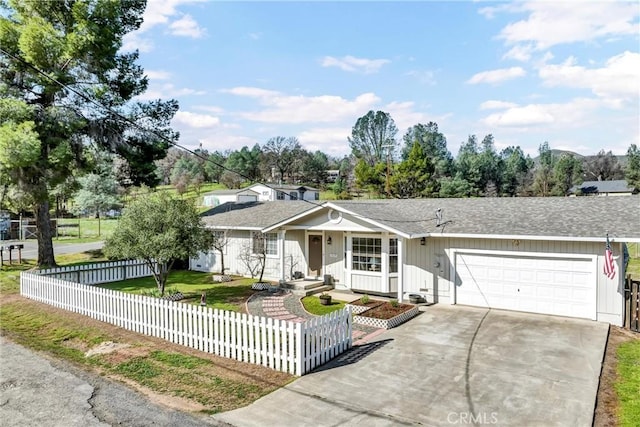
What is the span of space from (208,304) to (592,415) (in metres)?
11.9

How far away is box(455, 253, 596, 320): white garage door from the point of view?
13.0 metres

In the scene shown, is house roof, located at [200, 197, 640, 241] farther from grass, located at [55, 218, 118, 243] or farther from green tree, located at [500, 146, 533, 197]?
green tree, located at [500, 146, 533, 197]

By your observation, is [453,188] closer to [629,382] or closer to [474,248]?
[474,248]

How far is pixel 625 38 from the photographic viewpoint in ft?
45.1

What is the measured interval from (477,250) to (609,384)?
675 cm

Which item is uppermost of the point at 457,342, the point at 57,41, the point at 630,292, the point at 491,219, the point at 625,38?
the point at 57,41

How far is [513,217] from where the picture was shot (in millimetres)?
15156

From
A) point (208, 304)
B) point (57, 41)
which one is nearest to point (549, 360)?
point (208, 304)

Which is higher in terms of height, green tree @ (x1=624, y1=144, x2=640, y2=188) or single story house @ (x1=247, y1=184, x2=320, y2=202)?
green tree @ (x1=624, y1=144, x2=640, y2=188)

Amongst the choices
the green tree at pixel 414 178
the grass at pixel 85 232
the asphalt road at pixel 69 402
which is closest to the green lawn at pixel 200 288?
the asphalt road at pixel 69 402

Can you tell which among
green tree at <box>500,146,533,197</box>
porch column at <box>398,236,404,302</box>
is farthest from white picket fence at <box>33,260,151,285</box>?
green tree at <box>500,146,533,197</box>

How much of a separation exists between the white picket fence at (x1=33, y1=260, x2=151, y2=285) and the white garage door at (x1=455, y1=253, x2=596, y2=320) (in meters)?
15.6

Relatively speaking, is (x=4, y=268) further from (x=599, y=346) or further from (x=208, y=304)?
(x=599, y=346)

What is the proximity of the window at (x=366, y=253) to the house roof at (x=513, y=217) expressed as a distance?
1.14 m
